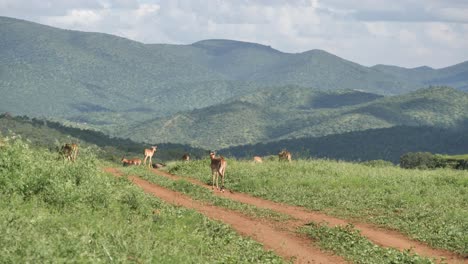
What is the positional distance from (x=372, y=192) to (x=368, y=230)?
6.95 meters

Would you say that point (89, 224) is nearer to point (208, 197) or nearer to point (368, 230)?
point (368, 230)

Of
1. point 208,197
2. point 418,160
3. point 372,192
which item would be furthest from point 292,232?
point 418,160

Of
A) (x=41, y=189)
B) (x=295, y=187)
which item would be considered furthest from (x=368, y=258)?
(x=295, y=187)

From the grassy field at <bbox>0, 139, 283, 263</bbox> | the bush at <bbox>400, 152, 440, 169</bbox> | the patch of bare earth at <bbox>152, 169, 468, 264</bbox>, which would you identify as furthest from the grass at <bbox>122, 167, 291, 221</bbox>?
the bush at <bbox>400, 152, 440, 169</bbox>

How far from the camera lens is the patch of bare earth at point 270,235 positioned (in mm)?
17008

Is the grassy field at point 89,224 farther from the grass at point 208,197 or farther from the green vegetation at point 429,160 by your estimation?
the green vegetation at point 429,160

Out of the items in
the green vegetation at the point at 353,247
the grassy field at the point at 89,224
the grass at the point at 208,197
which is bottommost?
the grass at the point at 208,197

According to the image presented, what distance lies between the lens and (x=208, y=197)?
2673 cm

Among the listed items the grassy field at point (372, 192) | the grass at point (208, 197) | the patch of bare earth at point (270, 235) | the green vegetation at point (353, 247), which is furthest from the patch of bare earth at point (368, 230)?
the patch of bare earth at point (270, 235)

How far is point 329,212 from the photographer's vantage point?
78.6ft

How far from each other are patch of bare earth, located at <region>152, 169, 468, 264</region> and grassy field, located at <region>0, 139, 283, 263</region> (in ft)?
12.4

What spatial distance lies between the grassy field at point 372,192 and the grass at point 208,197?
7.16 feet

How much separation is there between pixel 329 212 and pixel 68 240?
12.9 m

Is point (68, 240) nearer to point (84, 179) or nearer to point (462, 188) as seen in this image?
point (84, 179)
